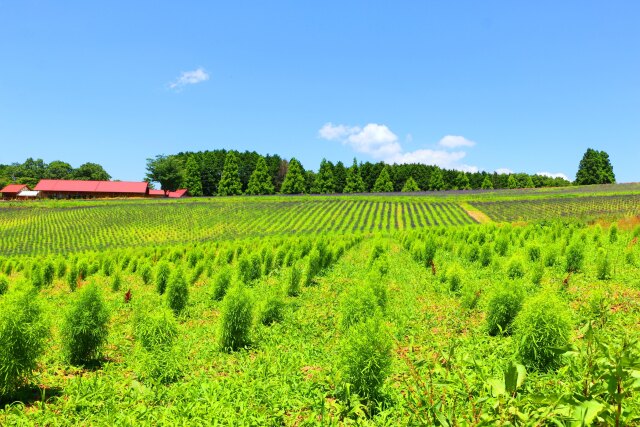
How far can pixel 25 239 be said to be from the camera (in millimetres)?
37375

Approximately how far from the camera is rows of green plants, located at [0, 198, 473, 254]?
37281mm

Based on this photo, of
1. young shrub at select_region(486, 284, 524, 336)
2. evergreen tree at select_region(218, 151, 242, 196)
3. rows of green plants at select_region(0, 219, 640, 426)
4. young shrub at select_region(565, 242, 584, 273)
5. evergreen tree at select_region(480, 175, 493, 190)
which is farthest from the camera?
evergreen tree at select_region(480, 175, 493, 190)

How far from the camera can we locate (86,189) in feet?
279

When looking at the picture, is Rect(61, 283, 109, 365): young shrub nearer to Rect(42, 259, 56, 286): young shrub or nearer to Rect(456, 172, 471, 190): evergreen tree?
Rect(42, 259, 56, 286): young shrub

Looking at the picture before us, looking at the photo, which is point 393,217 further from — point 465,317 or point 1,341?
point 1,341

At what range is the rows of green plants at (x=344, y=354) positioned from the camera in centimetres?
209

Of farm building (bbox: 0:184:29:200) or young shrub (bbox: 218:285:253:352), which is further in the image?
farm building (bbox: 0:184:29:200)

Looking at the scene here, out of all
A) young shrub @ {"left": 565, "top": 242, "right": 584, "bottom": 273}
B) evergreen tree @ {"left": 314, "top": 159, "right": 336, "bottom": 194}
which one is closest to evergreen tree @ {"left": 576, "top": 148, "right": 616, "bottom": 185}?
evergreen tree @ {"left": 314, "top": 159, "right": 336, "bottom": 194}

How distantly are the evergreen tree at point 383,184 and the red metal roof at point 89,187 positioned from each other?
6141 cm

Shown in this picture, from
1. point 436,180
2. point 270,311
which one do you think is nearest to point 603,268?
point 270,311

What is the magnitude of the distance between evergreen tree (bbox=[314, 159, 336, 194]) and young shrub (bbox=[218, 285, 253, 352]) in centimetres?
9496

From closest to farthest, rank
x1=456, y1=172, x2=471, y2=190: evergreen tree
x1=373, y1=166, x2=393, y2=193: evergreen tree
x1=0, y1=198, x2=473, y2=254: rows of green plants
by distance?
x1=0, y1=198, x2=473, y2=254: rows of green plants
x1=373, y1=166, x2=393, y2=193: evergreen tree
x1=456, y1=172, x2=471, y2=190: evergreen tree

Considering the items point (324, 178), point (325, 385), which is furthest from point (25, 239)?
point (324, 178)

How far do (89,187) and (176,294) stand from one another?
89722 millimetres
